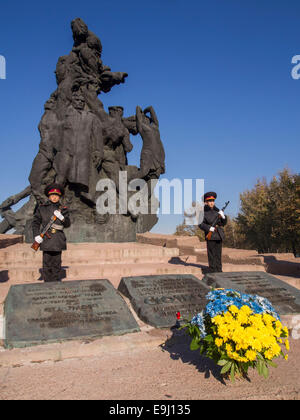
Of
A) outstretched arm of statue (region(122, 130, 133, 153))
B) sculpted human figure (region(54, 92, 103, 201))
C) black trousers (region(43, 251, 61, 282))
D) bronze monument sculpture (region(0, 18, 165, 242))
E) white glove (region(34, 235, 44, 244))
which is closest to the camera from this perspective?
white glove (region(34, 235, 44, 244))

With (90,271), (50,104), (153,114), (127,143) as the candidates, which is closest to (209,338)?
(90,271)

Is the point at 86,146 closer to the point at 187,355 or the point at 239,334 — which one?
the point at 187,355

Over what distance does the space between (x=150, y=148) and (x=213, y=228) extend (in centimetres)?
810

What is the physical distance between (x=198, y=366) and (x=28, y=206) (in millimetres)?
13032

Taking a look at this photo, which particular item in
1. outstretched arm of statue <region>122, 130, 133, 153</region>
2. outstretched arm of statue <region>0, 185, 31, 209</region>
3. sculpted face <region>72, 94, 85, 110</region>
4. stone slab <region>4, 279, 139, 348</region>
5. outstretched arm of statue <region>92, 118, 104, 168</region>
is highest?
sculpted face <region>72, 94, 85, 110</region>

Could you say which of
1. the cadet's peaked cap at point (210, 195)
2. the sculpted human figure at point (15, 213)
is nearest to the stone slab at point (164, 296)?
the cadet's peaked cap at point (210, 195)

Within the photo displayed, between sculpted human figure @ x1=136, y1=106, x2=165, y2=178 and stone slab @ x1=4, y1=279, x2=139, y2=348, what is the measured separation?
932 centimetres

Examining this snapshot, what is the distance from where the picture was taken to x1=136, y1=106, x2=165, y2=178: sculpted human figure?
13.1 m

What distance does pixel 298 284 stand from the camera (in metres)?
6.04

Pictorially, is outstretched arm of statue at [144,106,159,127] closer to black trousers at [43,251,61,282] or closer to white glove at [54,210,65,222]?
white glove at [54,210,65,222]

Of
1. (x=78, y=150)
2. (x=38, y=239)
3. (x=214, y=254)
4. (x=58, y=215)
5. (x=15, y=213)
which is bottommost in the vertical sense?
(x=214, y=254)

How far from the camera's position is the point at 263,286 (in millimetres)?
5105

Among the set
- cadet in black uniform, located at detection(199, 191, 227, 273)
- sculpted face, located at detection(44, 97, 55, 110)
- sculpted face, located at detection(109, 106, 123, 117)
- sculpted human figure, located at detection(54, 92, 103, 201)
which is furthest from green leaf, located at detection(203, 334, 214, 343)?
sculpted face, located at detection(109, 106, 123, 117)
